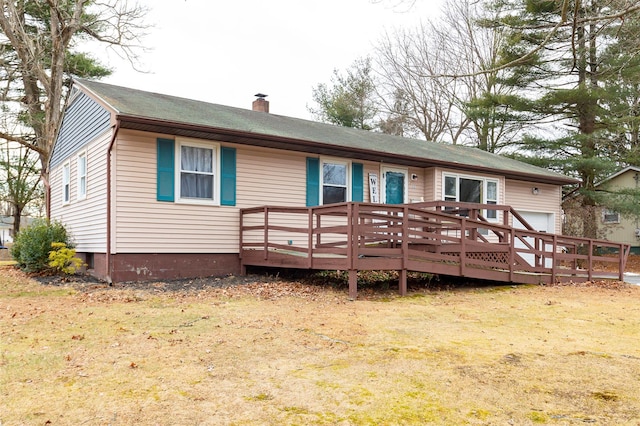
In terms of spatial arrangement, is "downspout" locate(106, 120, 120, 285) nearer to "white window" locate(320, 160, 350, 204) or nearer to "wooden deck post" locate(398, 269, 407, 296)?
"white window" locate(320, 160, 350, 204)

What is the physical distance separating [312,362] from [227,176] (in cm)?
707

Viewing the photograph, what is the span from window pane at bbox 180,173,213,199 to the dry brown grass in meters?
3.15

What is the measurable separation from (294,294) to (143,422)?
541 cm

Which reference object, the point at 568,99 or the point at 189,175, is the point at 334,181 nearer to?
the point at 189,175

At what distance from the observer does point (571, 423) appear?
3115 millimetres

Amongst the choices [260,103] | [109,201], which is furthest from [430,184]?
[109,201]

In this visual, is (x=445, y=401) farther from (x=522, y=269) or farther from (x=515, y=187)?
(x=515, y=187)

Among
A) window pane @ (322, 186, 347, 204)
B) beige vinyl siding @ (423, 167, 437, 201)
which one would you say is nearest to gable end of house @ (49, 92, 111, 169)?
window pane @ (322, 186, 347, 204)

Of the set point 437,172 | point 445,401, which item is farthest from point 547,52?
point 445,401

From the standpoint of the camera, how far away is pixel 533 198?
1712 cm

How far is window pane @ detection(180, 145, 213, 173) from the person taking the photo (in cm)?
1038

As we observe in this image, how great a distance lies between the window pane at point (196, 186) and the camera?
10391mm

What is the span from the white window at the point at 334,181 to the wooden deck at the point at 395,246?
1.89 ft

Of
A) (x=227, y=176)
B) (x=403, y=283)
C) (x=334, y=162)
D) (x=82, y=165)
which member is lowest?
(x=403, y=283)
